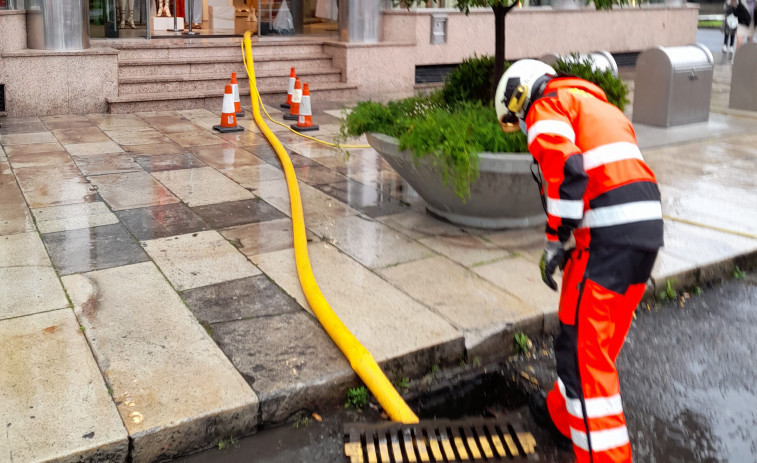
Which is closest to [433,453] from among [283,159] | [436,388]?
[436,388]

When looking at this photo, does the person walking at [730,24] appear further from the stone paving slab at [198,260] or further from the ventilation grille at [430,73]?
the stone paving slab at [198,260]

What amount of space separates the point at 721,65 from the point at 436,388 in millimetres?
18718

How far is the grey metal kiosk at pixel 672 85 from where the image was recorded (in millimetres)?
11203

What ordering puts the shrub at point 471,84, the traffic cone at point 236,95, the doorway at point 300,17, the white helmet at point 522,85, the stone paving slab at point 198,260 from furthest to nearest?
the doorway at point 300,17, the traffic cone at point 236,95, the shrub at point 471,84, the stone paving slab at point 198,260, the white helmet at point 522,85

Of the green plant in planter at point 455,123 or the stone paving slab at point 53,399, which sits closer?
the stone paving slab at point 53,399

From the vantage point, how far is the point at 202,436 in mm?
3666

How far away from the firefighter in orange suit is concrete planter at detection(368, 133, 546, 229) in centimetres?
219

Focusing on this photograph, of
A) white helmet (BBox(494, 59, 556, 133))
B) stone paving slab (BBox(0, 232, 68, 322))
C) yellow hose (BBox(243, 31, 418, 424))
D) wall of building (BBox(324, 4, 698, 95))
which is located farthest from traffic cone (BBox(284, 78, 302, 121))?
white helmet (BBox(494, 59, 556, 133))

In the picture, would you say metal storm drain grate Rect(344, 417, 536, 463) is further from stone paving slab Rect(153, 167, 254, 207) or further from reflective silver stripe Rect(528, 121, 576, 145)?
stone paving slab Rect(153, 167, 254, 207)

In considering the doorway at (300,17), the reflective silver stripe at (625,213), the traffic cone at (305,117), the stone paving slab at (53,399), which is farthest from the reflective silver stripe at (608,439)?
the doorway at (300,17)

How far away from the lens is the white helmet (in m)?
3.77

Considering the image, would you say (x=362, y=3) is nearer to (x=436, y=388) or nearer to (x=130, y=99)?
(x=130, y=99)

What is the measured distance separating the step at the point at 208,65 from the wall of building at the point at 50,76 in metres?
0.61

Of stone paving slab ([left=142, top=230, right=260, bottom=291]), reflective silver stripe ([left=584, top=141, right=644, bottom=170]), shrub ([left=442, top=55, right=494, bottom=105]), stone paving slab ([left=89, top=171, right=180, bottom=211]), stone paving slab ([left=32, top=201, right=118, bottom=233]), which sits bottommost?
stone paving slab ([left=142, top=230, right=260, bottom=291])
